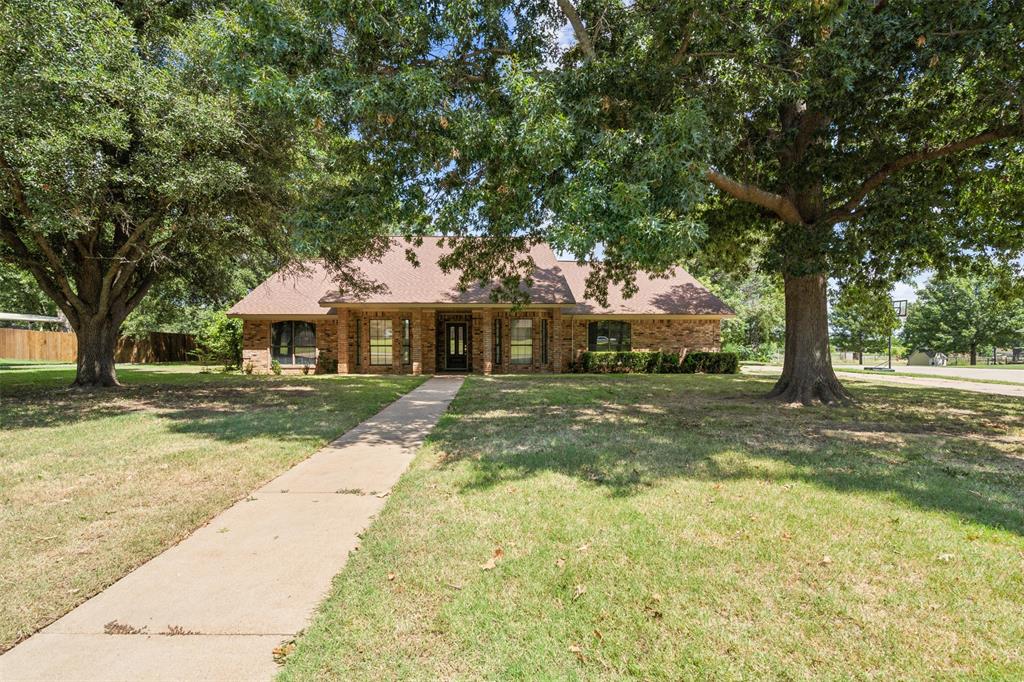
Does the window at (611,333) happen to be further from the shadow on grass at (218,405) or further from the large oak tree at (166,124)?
the large oak tree at (166,124)

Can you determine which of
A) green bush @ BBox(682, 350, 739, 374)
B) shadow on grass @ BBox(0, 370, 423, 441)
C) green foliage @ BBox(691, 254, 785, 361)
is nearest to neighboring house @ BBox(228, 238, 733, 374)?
green bush @ BBox(682, 350, 739, 374)

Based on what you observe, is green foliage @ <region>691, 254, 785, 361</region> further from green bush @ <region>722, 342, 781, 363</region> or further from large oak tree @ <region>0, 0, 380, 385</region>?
large oak tree @ <region>0, 0, 380, 385</region>

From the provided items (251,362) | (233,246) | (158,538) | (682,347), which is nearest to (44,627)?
(158,538)

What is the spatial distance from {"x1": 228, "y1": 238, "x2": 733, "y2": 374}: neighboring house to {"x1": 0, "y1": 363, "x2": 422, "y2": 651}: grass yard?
7250 mm

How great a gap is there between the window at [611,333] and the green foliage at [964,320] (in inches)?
1222

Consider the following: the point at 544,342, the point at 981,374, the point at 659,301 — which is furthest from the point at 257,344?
the point at 981,374

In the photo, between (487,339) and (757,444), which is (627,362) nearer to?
(487,339)

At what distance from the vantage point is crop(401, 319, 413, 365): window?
18.7 meters

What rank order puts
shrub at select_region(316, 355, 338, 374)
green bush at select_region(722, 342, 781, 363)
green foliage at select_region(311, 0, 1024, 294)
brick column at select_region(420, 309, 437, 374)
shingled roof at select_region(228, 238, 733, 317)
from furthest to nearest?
green bush at select_region(722, 342, 781, 363) → shrub at select_region(316, 355, 338, 374) → brick column at select_region(420, 309, 437, 374) → shingled roof at select_region(228, 238, 733, 317) → green foliage at select_region(311, 0, 1024, 294)

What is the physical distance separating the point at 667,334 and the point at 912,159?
37.0ft

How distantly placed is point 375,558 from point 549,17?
8973mm

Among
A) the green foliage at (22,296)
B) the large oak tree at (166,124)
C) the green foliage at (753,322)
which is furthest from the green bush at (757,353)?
the green foliage at (22,296)

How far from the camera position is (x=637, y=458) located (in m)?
5.75

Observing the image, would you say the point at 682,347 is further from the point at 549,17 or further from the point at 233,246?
the point at 233,246
